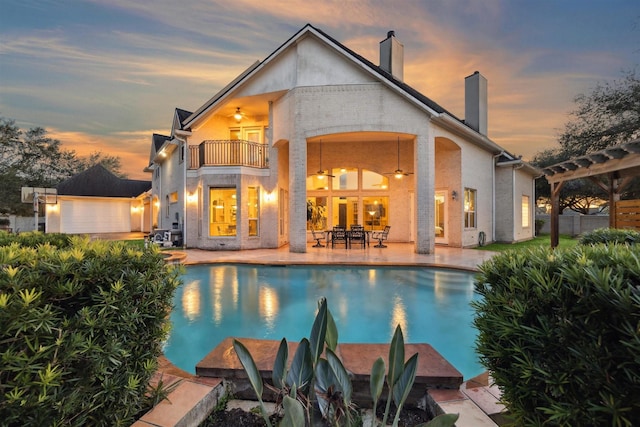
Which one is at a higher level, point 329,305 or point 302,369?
point 302,369

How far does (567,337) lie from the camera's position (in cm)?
135

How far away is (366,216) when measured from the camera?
52.7 ft

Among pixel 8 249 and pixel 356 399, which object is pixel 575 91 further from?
pixel 8 249

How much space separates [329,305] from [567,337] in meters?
5.09

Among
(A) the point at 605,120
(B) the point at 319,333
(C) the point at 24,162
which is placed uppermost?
(A) the point at 605,120

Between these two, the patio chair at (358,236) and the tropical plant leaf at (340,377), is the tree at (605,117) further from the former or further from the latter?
the tropical plant leaf at (340,377)

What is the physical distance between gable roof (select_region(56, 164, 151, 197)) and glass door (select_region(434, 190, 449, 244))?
80.8 ft

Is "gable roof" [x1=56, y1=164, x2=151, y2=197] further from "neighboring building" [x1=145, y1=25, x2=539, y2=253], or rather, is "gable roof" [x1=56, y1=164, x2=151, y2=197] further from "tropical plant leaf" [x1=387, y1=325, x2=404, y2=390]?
"tropical plant leaf" [x1=387, y1=325, x2=404, y2=390]

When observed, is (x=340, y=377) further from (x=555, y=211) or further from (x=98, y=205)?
(x=98, y=205)

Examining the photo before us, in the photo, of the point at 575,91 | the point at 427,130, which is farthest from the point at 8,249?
the point at 575,91

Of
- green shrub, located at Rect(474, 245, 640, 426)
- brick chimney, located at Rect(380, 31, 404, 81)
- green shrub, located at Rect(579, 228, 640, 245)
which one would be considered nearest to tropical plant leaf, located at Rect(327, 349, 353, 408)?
green shrub, located at Rect(474, 245, 640, 426)

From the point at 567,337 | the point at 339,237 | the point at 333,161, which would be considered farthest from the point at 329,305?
the point at 333,161

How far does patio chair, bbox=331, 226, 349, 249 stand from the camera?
1380 cm

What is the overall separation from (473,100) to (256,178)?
1202 centimetres
